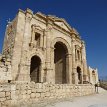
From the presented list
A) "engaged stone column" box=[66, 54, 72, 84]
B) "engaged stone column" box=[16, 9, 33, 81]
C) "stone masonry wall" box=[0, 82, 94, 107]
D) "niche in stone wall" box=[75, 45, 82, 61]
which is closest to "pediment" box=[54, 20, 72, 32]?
"niche in stone wall" box=[75, 45, 82, 61]

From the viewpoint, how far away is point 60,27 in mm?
18719

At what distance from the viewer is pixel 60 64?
2022 centimetres

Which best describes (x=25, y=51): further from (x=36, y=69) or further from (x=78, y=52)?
(x=78, y=52)

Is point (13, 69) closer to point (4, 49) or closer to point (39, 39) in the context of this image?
point (4, 49)

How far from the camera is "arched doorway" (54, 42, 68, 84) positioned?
753 inches

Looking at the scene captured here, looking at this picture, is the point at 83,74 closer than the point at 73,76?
No

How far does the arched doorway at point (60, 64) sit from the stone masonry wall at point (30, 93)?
7.98 metres

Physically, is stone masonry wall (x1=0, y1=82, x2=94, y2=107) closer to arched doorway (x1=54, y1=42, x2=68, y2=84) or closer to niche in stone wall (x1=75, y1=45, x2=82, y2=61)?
arched doorway (x1=54, y1=42, x2=68, y2=84)

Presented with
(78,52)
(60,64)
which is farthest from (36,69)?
(78,52)

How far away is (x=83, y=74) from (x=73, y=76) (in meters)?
3.81

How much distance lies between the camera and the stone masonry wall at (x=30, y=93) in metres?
6.14

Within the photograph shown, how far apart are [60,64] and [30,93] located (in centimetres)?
1298

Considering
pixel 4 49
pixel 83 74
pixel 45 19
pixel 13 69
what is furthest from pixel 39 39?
pixel 83 74

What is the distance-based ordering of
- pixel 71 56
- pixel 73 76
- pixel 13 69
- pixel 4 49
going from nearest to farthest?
pixel 13 69, pixel 4 49, pixel 73 76, pixel 71 56
